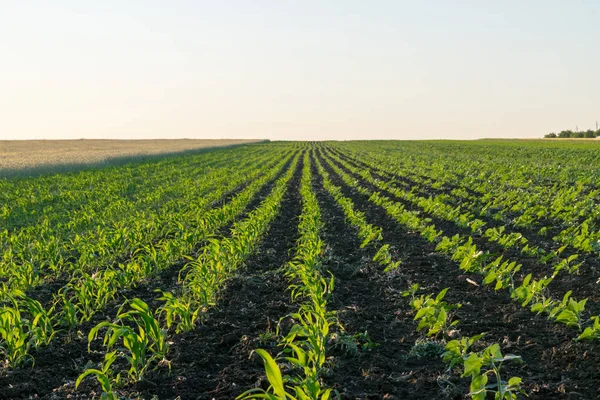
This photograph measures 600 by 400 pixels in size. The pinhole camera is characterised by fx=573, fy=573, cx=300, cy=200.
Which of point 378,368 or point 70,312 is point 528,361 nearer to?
point 378,368

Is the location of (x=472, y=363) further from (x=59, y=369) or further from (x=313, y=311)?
(x=59, y=369)

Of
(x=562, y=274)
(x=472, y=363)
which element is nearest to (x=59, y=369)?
(x=472, y=363)

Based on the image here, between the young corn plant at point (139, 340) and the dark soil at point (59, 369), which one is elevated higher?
the young corn plant at point (139, 340)

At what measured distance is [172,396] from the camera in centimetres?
427

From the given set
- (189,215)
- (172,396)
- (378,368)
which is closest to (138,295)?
(172,396)

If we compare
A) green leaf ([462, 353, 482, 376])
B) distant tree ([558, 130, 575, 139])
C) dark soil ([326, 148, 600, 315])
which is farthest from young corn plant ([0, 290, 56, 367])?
distant tree ([558, 130, 575, 139])

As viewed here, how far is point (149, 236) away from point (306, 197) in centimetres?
559

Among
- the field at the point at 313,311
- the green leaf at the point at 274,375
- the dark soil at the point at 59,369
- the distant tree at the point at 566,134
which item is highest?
the distant tree at the point at 566,134

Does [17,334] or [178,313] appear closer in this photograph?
[17,334]

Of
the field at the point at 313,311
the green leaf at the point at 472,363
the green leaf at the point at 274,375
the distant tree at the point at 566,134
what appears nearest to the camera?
A: the green leaf at the point at 274,375

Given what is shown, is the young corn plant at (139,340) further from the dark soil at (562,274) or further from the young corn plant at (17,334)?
the dark soil at (562,274)

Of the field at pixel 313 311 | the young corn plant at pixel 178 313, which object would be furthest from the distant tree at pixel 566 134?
the young corn plant at pixel 178 313

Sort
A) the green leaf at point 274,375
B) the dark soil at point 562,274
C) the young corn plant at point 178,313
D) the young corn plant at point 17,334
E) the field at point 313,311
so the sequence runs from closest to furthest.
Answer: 1. the green leaf at point 274,375
2. the field at point 313,311
3. the young corn plant at point 17,334
4. the young corn plant at point 178,313
5. the dark soil at point 562,274

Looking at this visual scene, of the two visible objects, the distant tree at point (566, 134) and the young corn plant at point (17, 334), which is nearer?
the young corn plant at point (17, 334)
